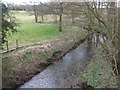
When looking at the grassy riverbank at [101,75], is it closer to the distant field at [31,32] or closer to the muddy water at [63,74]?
the muddy water at [63,74]

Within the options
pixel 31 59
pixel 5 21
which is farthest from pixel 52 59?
pixel 5 21

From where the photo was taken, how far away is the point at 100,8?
9.41m

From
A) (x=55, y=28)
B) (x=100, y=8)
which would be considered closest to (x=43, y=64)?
(x=100, y=8)

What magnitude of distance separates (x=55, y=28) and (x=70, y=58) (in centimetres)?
939

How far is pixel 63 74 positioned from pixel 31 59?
253cm

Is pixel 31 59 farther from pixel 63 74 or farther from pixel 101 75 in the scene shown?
pixel 101 75

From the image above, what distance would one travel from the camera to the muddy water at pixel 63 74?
11327mm

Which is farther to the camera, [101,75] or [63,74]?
[63,74]

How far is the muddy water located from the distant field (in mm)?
4012

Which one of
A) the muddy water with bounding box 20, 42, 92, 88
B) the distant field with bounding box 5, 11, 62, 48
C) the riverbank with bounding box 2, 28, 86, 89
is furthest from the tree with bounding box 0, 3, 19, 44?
the distant field with bounding box 5, 11, 62, 48

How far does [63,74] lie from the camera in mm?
12586

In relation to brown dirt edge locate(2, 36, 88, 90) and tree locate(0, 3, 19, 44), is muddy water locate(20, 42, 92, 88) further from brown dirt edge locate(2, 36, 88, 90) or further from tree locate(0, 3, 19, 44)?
tree locate(0, 3, 19, 44)

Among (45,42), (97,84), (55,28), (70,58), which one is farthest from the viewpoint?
(55,28)

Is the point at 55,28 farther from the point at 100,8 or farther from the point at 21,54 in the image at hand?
the point at 100,8
